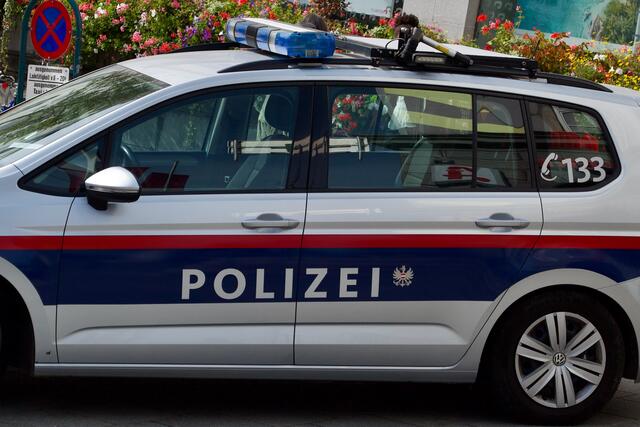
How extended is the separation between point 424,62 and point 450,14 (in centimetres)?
1295

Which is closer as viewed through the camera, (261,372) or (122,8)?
(261,372)

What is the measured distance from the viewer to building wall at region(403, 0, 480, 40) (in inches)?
705

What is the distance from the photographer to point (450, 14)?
18141 mm

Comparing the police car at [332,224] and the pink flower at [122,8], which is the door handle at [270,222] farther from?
the pink flower at [122,8]

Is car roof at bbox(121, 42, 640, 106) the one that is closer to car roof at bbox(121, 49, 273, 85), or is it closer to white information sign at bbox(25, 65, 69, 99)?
car roof at bbox(121, 49, 273, 85)

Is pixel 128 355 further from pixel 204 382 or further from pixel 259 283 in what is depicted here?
pixel 204 382

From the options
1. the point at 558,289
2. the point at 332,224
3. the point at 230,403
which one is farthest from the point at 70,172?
the point at 558,289

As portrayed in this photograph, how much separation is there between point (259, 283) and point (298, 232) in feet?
0.92

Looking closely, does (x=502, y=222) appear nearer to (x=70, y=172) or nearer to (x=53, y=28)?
(x=70, y=172)

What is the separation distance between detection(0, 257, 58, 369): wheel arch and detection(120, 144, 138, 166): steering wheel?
2.18ft

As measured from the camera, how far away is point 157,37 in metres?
13.0

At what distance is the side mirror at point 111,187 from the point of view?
4.95 metres

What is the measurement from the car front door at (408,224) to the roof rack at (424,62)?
0.50 feet

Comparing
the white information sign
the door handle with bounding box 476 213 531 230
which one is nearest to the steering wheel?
the door handle with bounding box 476 213 531 230
